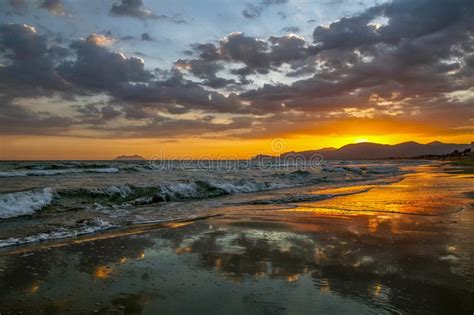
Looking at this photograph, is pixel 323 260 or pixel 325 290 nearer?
pixel 325 290

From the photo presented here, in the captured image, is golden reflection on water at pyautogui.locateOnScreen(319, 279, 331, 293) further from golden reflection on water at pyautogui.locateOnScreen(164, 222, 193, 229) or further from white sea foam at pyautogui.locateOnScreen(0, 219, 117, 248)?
white sea foam at pyautogui.locateOnScreen(0, 219, 117, 248)

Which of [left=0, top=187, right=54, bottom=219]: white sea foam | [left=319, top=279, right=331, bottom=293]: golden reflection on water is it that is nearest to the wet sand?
[left=319, top=279, right=331, bottom=293]: golden reflection on water

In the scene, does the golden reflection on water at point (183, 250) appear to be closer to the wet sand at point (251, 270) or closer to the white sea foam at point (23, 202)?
the wet sand at point (251, 270)

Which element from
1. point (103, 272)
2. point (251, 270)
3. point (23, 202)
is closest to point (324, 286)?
point (251, 270)

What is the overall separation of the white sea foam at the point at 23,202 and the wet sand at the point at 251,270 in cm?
670

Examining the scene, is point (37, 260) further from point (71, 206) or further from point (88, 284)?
point (71, 206)

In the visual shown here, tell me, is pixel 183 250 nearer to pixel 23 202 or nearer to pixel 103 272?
pixel 103 272

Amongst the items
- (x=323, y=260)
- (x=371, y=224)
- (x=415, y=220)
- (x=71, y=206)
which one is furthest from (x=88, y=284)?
(x=71, y=206)

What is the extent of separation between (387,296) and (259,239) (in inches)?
170

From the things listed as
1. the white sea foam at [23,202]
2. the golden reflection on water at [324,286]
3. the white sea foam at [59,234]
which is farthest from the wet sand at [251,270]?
the white sea foam at [23,202]

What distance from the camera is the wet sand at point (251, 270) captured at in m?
4.89

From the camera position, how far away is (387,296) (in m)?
5.08

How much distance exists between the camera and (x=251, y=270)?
252 inches

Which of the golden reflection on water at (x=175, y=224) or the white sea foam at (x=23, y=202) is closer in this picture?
the golden reflection on water at (x=175, y=224)
